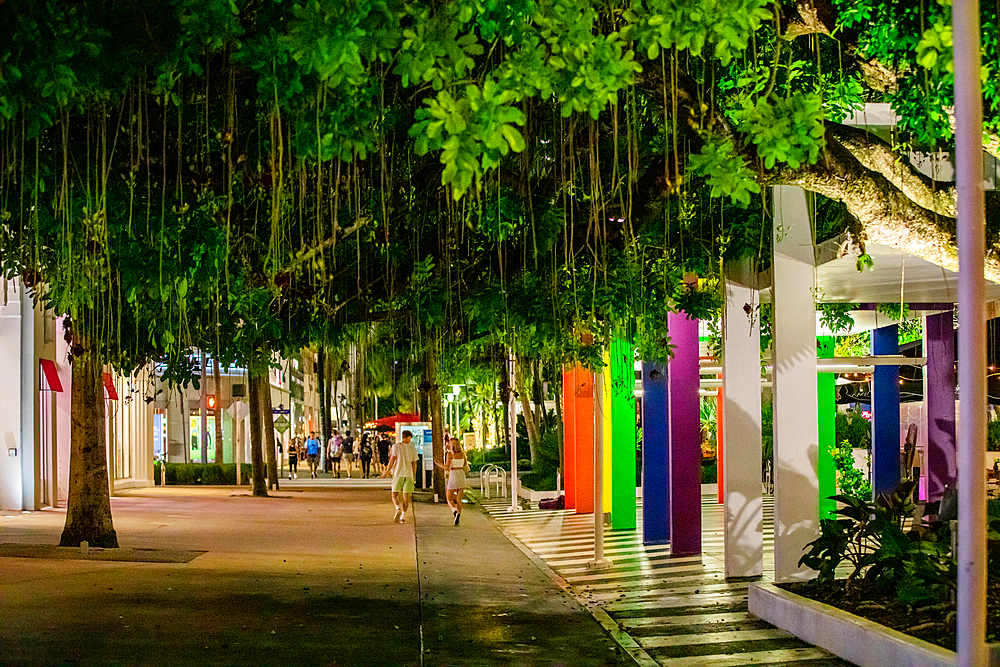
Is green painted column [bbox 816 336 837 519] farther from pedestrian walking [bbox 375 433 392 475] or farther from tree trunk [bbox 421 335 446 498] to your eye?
pedestrian walking [bbox 375 433 392 475]

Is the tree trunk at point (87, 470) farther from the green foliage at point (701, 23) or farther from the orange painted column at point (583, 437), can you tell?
the green foliage at point (701, 23)

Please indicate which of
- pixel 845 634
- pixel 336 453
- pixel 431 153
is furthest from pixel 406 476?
pixel 336 453

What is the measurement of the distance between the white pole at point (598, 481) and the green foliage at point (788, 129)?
19.5ft

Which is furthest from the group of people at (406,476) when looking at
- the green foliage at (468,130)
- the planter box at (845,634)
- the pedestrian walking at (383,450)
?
the pedestrian walking at (383,450)

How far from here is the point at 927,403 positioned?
18797 millimetres

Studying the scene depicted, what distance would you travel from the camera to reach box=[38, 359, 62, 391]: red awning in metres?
22.0

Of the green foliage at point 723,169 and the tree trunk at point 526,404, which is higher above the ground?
the green foliage at point 723,169

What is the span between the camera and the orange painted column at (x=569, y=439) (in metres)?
23.1

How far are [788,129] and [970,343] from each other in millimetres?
2863

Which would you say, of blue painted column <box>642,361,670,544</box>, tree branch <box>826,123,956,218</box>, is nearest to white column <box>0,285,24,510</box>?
blue painted column <box>642,361,670,544</box>

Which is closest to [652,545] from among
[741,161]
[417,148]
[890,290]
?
[890,290]

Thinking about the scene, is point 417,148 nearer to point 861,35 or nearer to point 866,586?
point 861,35

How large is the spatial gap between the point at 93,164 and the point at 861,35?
5729mm

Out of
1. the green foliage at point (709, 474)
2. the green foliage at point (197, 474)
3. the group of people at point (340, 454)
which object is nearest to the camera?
the green foliage at point (709, 474)
